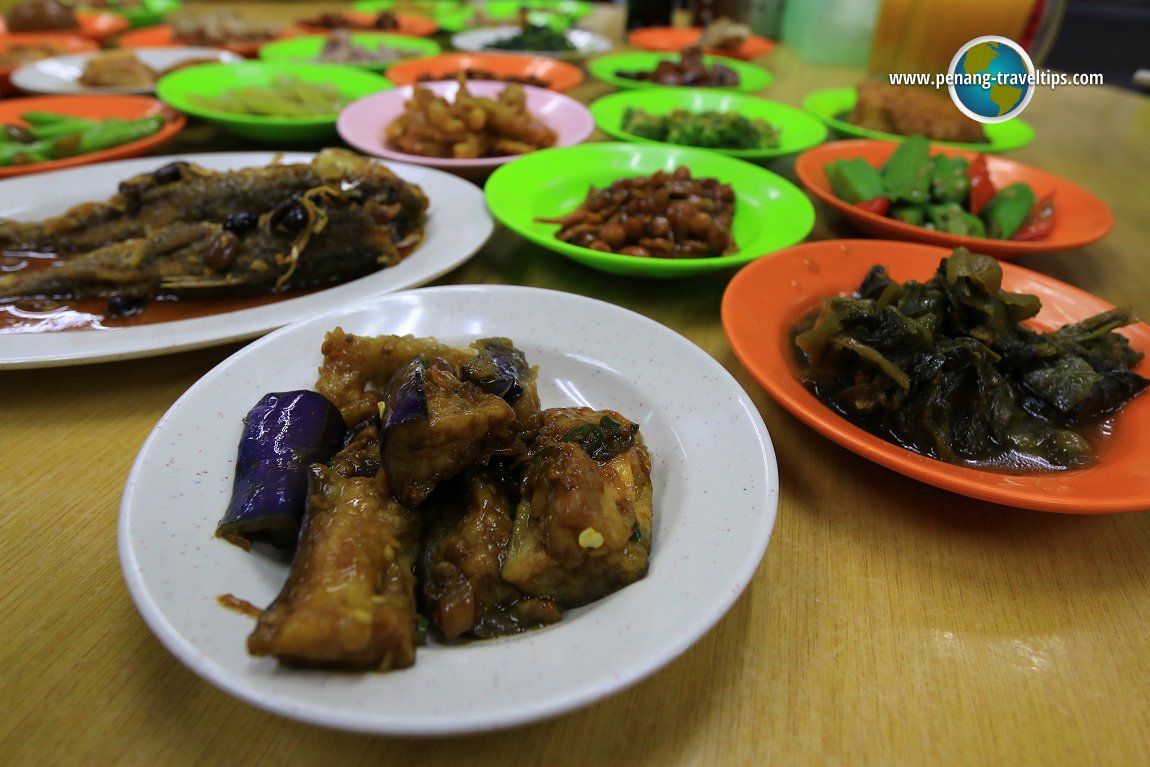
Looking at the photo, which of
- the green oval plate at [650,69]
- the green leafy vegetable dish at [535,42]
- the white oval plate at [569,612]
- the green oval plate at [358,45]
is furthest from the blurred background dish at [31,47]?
the white oval plate at [569,612]

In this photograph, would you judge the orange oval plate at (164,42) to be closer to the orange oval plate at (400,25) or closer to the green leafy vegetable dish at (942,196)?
the orange oval plate at (400,25)

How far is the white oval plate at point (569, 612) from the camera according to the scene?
0.83 metres

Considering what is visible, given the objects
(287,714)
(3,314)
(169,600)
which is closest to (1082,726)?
Result: (287,714)

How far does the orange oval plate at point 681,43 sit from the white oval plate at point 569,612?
4.71 metres

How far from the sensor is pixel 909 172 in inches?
104

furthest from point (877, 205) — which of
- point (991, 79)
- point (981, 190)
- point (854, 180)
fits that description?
point (991, 79)

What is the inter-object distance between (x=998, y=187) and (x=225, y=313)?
3.19m

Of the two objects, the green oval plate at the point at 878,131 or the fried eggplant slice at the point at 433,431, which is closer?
the fried eggplant slice at the point at 433,431

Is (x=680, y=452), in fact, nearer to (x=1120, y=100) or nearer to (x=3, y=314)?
(x=3, y=314)

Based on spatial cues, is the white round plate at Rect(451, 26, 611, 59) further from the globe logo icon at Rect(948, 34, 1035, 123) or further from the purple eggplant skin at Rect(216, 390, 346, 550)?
the purple eggplant skin at Rect(216, 390, 346, 550)

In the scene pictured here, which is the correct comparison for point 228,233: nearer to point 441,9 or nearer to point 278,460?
point 278,460

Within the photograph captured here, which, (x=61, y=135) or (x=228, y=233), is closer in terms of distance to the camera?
(x=228, y=233)

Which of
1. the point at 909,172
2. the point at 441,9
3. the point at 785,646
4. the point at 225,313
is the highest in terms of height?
the point at 441,9

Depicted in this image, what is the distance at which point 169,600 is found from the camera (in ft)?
2.99
